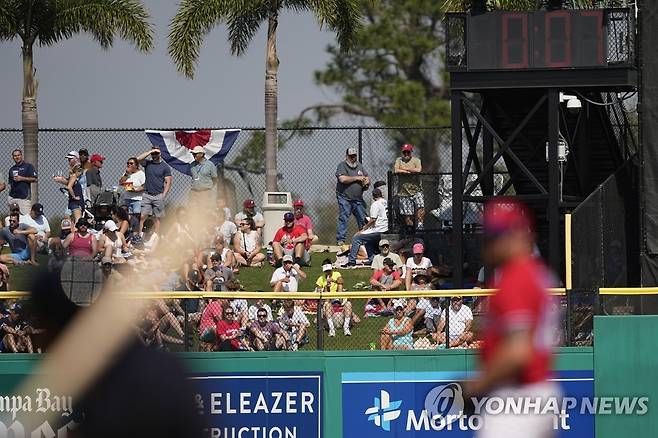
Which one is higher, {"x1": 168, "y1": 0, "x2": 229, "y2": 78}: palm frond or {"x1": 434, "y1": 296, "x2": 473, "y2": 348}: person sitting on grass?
{"x1": 168, "y1": 0, "x2": 229, "y2": 78}: palm frond

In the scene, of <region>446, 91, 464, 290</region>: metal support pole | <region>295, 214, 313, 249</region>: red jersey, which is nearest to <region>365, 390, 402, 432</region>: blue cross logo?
<region>446, 91, 464, 290</region>: metal support pole

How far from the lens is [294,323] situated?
15.6 meters

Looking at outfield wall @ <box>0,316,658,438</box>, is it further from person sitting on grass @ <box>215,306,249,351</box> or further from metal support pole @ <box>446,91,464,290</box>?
metal support pole @ <box>446,91,464,290</box>

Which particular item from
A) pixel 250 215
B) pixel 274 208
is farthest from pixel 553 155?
pixel 274 208

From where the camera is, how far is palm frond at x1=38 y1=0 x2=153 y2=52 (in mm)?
27141

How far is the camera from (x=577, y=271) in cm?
1711

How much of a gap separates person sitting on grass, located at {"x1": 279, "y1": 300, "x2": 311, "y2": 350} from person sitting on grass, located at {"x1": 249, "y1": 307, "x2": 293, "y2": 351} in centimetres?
6

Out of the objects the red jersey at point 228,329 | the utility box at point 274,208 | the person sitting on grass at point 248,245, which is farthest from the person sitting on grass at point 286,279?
the utility box at point 274,208

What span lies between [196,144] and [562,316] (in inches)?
423

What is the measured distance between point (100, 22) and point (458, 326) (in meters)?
14.1

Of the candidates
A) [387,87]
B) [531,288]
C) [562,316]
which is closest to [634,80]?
[562,316]

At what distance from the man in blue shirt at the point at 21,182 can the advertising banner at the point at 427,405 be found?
994 cm

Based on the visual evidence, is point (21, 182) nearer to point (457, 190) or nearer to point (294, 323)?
point (457, 190)

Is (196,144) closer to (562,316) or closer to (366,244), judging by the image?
(366,244)
